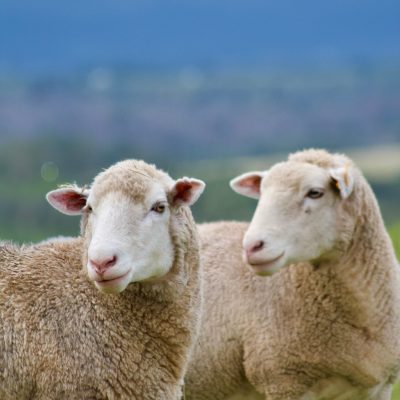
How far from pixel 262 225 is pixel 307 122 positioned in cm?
6719

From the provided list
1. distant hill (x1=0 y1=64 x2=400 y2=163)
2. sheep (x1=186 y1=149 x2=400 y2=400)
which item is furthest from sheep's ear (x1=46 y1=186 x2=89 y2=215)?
distant hill (x1=0 y1=64 x2=400 y2=163)

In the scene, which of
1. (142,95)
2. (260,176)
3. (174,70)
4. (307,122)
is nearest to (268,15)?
(174,70)

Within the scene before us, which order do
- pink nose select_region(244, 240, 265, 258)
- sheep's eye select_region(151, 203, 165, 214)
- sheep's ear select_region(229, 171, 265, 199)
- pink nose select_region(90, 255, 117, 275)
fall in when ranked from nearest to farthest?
pink nose select_region(90, 255, 117, 275), sheep's eye select_region(151, 203, 165, 214), pink nose select_region(244, 240, 265, 258), sheep's ear select_region(229, 171, 265, 199)

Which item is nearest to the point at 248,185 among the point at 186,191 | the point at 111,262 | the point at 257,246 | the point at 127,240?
the point at 257,246

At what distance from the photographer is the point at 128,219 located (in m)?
7.00

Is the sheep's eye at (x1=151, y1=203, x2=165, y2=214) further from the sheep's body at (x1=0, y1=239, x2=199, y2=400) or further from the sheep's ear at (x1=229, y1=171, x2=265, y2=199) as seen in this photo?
the sheep's ear at (x1=229, y1=171, x2=265, y2=199)

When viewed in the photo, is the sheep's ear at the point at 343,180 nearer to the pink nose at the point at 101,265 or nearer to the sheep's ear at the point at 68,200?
the sheep's ear at the point at 68,200

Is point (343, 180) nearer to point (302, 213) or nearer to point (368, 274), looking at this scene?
point (302, 213)

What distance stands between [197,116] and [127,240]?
6841cm

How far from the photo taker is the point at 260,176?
912cm

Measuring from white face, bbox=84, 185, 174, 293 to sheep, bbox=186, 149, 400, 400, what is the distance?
1.35 meters

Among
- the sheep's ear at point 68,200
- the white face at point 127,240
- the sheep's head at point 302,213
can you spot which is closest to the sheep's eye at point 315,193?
the sheep's head at point 302,213

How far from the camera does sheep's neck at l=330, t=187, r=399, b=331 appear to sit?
8.84 meters

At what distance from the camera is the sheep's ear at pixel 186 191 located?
739 cm
